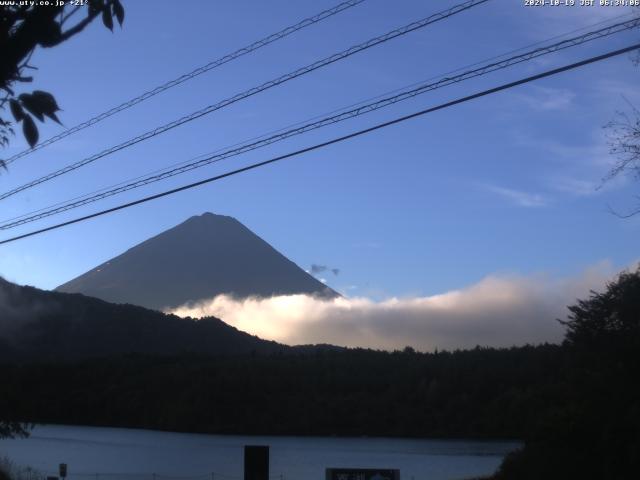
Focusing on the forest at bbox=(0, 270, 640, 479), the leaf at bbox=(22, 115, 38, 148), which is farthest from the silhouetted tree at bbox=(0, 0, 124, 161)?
the forest at bbox=(0, 270, 640, 479)

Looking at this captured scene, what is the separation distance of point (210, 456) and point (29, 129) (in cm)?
7009

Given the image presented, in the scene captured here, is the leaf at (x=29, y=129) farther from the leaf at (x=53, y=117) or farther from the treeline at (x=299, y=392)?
the treeline at (x=299, y=392)

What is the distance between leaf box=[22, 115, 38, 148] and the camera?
3.85m

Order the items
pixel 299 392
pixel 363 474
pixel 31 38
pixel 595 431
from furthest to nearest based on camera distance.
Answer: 1. pixel 299 392
2. pixel 595 431
3. pixel 363 474
4. pixel 31 38

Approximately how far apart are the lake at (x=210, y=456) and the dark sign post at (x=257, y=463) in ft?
94.9

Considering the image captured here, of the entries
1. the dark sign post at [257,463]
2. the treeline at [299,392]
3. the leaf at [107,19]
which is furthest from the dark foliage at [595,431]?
the treeline at [299,392]

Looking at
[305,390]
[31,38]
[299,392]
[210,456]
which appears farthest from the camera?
[299,392]

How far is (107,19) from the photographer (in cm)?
401

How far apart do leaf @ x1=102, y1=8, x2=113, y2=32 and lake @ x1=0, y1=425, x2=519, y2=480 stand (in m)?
41.1

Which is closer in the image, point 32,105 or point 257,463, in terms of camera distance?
point 32,105

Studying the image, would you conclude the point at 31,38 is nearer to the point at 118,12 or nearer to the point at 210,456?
the point at 118,12

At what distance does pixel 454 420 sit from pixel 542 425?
74415 millimetres

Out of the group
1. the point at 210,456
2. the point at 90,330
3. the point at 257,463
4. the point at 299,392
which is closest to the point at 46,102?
the point at 257,463

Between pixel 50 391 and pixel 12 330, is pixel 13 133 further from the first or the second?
pixel 12 330
